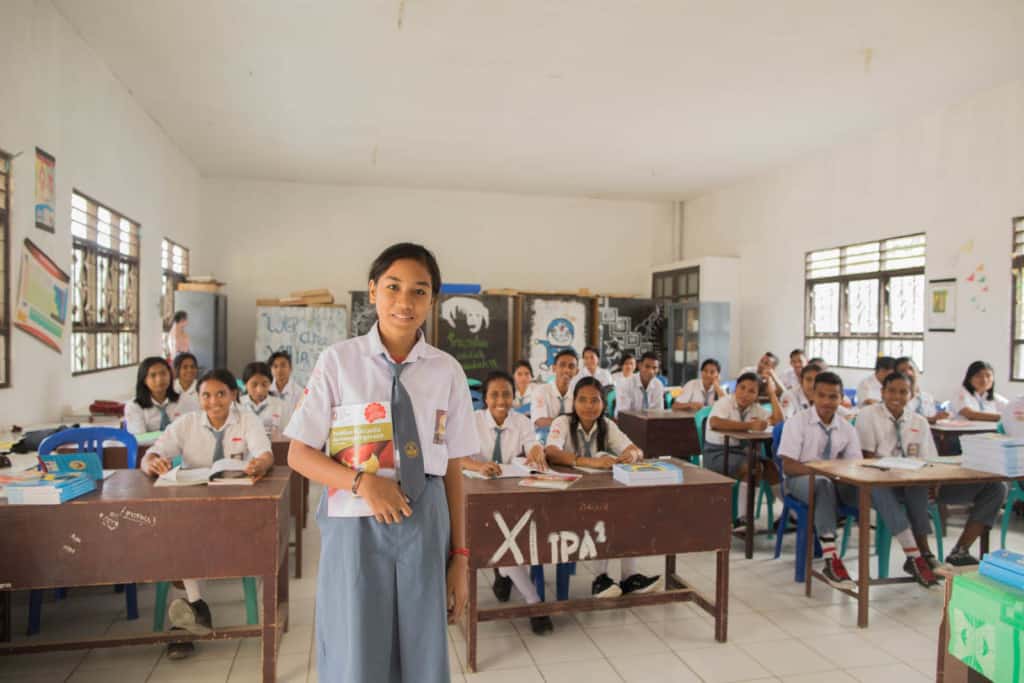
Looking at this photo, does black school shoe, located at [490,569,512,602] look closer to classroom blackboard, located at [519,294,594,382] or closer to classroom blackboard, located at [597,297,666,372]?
classroom blackboard, located at [519,294,594,382]

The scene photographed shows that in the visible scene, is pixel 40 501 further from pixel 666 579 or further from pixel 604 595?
pixel 666 579

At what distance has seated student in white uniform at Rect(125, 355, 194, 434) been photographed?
155 inches

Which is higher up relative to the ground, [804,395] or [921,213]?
[921,213]

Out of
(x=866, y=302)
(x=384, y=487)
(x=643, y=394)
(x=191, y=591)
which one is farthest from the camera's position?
(x=866, y=302)

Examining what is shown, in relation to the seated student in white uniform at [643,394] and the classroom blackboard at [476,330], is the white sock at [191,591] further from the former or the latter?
the classroom blackboard at [476,330]

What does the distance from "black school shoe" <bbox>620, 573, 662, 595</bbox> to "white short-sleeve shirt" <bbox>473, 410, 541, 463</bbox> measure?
81 centimetres

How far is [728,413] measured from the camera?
4574 millimetres

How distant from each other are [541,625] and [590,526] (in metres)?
0.57

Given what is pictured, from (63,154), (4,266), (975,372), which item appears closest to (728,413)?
(975,372)

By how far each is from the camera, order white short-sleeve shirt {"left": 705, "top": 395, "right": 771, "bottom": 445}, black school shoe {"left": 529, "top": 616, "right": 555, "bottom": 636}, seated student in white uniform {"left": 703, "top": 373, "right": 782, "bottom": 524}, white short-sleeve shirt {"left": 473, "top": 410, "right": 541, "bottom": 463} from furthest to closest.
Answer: white short-sleeve shirt {"left": 705, "top": 395, "right": 771, "bottom": 445} < seated student in white uniform {"left": 703, "top": 373, "right": 782, "bottom": 524} < white short-sleeve shirt {"left": 473, "top": 410, "right": 541, "bottom": 463} < black school shoe {"left": 529, "top": 616, "right": 555, "bottom": 636}

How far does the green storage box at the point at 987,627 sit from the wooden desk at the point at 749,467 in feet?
7.72

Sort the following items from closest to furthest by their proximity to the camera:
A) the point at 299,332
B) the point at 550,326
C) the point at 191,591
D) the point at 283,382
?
the point at 191,591 < the point at 283,382 < the point at 299,332 < the point at 550,326

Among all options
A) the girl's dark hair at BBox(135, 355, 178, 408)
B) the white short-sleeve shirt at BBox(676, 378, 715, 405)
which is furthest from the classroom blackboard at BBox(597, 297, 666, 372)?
the girl's dark hair at BBox(135, 355, 178, 408)

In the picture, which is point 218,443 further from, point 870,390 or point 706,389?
point 870,390
